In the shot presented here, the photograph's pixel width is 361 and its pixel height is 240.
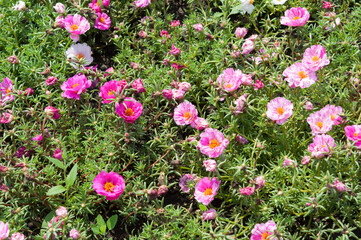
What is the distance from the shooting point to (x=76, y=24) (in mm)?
3428

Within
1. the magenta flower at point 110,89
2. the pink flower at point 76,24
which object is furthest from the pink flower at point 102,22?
the magenta flower at point 110,89

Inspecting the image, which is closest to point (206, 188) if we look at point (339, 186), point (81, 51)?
point (339, 186)

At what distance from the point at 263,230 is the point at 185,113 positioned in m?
0.89

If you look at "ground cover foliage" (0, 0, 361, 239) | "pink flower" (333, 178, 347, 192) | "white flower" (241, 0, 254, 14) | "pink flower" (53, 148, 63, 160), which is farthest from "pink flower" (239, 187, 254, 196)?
"white flower" (241, 0, 254, 14)

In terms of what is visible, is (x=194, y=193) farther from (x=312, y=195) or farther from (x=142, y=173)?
(x=312, y=195)

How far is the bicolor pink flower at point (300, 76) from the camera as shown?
8.98ft


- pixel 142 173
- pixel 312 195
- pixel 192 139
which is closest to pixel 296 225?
pixel 312 195

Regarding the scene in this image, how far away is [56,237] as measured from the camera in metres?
2.53

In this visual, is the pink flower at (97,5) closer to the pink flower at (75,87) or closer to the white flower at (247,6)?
the pink flower at (75,87)

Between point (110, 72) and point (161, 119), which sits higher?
point (110, 72)

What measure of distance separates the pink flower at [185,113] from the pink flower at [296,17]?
2.79 feet

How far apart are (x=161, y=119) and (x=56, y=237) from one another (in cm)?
116

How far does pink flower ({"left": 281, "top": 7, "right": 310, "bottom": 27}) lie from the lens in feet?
9.74

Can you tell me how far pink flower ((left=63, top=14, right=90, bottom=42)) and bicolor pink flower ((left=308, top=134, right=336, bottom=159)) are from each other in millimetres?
1879
